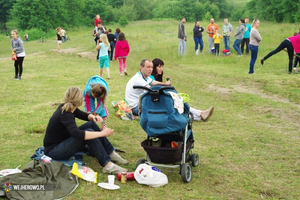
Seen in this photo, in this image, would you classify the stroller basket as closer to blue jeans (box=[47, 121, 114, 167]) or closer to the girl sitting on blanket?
blue jeans (box=[47, 121, 114, 167])

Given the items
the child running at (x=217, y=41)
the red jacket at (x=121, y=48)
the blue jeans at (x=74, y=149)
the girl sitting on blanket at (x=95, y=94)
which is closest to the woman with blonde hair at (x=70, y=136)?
the blue jeans at (x=74, y=149)

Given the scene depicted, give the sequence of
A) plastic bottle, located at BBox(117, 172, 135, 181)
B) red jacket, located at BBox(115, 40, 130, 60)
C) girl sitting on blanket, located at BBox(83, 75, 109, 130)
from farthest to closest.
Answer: red jacket, located at BBox(115, 40, 130, 60) < girl sitting on blanket, located at BBox(83, 75, 109, 130) < plastic bottle, located at BBox(117, 172, 135, 181)

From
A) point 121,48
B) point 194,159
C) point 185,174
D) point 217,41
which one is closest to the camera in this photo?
point 185,174

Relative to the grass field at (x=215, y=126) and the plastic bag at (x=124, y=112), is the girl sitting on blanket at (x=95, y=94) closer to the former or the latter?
the grass field at (x=215, y=126)

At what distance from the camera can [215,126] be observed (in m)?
7.20

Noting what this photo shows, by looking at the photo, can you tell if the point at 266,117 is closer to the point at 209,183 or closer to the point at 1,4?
the point at 209,183

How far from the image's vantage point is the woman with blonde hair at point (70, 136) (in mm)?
4383

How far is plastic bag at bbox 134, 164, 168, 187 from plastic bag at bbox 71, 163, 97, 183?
544mm

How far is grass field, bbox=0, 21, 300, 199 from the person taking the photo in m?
4.42

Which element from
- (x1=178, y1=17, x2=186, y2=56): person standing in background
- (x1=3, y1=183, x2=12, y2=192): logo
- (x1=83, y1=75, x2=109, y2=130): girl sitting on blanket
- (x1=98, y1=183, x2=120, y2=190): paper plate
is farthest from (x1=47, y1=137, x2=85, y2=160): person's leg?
(x1=178, y1=17, x2=186, y2=56): person standing in background

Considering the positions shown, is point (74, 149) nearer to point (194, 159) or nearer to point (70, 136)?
point (70, 136)

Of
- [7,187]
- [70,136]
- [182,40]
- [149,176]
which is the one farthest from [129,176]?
[182,40]

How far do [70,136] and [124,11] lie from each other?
70149 mm

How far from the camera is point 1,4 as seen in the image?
69125 mm
